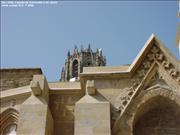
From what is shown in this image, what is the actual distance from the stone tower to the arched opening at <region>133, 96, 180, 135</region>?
62990mm

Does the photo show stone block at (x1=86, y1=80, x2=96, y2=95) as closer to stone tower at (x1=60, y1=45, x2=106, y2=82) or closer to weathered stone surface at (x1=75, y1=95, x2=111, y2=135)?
weathered stone surface at (x1=75, y1=95, x2=111, y2=135)

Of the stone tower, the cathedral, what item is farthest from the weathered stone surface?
the stone tower

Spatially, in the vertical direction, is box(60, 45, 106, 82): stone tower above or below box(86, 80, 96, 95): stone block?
above

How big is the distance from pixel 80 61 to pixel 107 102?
6734 cm

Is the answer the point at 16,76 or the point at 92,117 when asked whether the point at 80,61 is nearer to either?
the point at 16,76

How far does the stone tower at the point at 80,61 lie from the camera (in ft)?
250

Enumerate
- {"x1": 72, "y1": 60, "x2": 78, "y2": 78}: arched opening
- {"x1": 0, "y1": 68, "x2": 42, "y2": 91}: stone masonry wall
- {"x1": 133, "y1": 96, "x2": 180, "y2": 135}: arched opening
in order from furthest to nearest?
{"x1": 72, "y1": 60, "x2": 78, "y2": 78}: arched opening, {"x1": 0, "y1": 68, "x2": 42, "y2": 91}: stone masonry wall, {"x1": 133, "y1": 96, "x2": 180, "y2": 135}: arched opening

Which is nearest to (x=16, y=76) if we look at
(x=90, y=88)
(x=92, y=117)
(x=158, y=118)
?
(x=90, y=88)

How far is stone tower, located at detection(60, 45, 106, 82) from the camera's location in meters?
76.1

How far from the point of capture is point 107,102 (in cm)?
1100

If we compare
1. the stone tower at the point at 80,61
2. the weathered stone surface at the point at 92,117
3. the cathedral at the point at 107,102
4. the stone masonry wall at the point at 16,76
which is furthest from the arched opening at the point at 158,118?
the stone tower at the point at 80,61

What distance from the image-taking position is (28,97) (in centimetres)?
1202

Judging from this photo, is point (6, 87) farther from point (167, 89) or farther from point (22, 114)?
point (167, 89)

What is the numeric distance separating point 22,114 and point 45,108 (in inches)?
28.1
